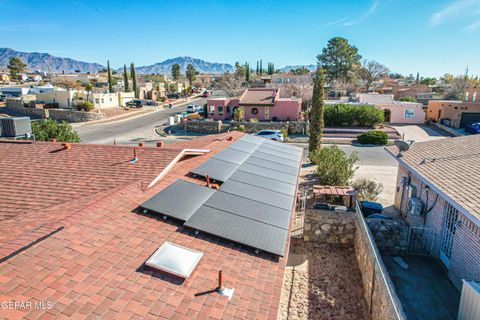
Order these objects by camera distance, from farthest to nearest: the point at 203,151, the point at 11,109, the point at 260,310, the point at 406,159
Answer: the point at 11,109 → the point at 406,159 → the point at 203,151 → the point at 260,310

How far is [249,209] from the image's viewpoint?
32.7 feet

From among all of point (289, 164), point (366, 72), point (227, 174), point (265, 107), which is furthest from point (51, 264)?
point (366, 72)

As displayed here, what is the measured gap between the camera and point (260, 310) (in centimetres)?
629

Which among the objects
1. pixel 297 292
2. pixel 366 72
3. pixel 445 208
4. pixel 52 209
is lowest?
pixel 297 292

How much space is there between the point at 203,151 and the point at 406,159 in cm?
1067

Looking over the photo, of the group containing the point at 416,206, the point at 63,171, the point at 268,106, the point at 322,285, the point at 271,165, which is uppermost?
the point at 268,106

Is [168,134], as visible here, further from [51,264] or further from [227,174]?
[51,264]

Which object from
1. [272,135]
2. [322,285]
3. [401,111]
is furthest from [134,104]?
[322,285]

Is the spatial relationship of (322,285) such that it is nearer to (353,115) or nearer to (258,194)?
(258,194)

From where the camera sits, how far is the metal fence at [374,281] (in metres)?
8.47

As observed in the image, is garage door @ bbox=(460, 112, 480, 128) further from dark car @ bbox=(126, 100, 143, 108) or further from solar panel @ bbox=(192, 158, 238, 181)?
dark car @ bbox=(126, 100, 143, 108)

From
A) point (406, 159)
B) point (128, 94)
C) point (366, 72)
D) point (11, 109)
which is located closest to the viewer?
point (406, 159)

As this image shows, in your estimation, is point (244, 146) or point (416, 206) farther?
point (244, 146)

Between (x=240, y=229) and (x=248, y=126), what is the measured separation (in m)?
36.9
